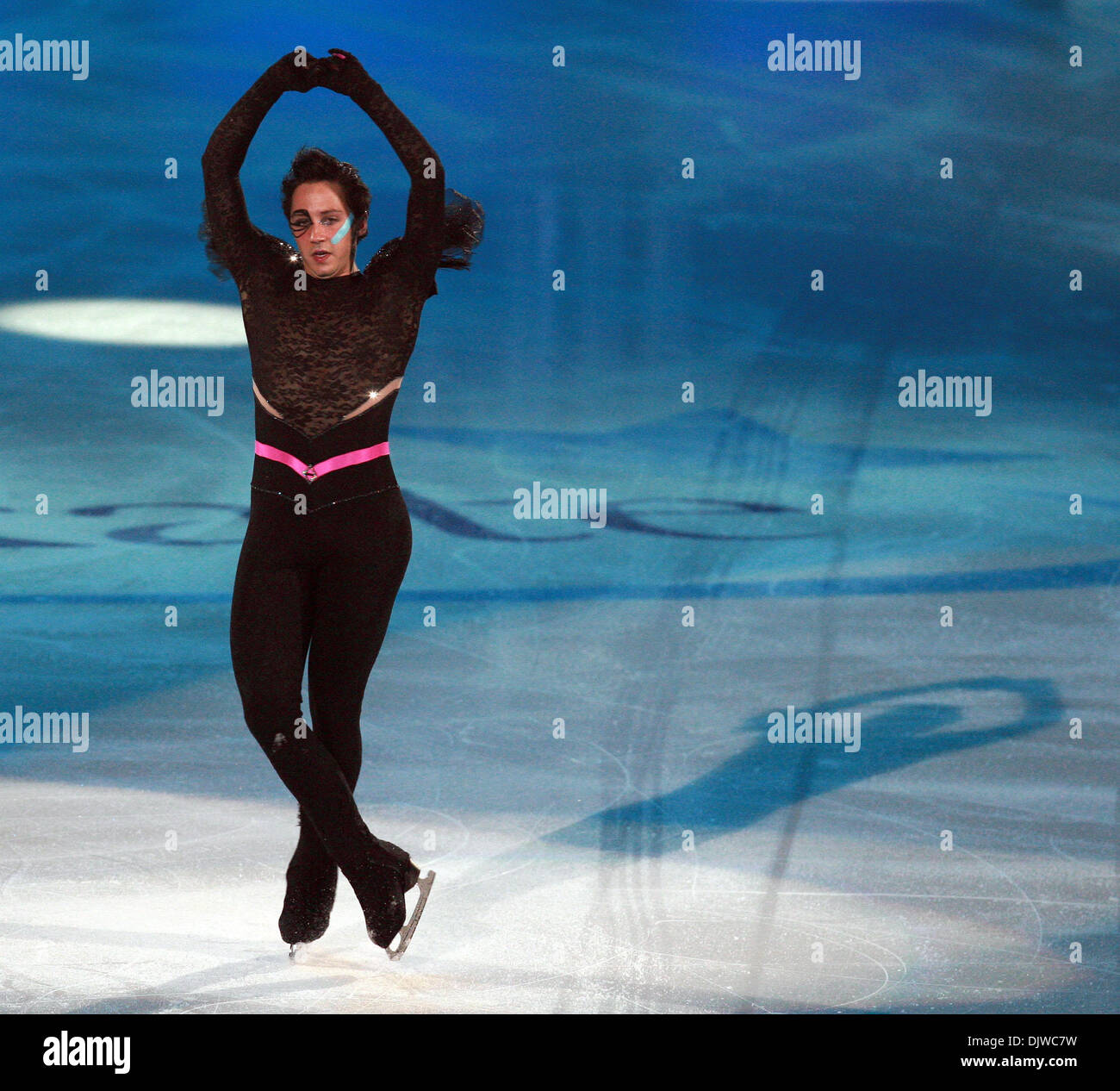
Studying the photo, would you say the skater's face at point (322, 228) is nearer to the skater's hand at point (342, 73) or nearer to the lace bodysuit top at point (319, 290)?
the lace bodysuit top at point (319, 290)

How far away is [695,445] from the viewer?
27.3 feet

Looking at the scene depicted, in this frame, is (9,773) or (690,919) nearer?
(690,919)

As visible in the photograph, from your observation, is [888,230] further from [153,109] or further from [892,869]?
[892,869]

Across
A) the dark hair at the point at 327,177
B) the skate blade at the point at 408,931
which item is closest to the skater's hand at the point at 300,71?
the dark hair at the point at 327,177

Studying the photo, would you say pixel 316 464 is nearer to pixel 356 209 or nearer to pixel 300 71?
pixel 356 209

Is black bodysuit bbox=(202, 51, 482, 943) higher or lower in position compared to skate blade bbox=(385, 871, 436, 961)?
higher

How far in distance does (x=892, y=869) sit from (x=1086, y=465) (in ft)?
16.1

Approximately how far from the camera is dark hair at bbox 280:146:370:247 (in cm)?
324

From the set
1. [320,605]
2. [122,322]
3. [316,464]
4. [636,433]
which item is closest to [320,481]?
[316,464]

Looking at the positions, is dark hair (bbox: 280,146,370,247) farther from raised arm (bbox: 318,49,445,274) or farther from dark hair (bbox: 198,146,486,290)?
raised arm (bbox: 318,49,445,274)

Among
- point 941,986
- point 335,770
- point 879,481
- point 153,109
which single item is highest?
point 153,109

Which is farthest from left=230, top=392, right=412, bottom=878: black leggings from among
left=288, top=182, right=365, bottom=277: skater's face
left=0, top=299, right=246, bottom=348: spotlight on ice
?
left=0, top=299, right=246, bottom=348: spotlight on ice

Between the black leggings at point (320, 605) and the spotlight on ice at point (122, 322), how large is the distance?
5451mm

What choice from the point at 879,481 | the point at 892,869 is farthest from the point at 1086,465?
the point at 892,869
